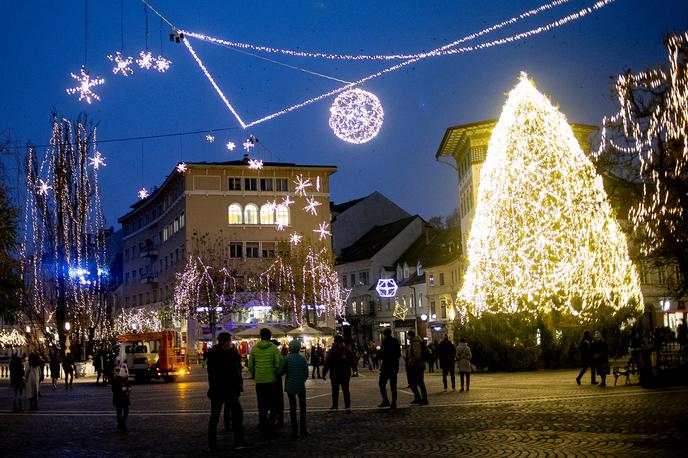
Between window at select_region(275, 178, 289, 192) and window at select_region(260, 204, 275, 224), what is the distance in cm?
190

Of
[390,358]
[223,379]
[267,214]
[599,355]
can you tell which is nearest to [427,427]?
[223,379]

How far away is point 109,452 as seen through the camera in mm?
13391

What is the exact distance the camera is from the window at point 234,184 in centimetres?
7938

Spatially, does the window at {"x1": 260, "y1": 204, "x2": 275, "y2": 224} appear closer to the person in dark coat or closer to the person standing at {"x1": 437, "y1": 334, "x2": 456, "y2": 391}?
the person standing at {"x1": 437, "y1": 334, "x2": 456, "y2": 391}

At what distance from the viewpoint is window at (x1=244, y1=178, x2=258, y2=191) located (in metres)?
79.7

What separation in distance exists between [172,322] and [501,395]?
6442 cm

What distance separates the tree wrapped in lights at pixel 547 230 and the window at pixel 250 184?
47.1 metres

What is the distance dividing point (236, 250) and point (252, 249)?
151 cm

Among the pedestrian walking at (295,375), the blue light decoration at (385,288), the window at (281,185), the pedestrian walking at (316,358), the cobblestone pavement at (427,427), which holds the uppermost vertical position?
the window at (281,185)

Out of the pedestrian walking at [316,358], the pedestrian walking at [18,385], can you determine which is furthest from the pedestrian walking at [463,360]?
the pedestrian walking at [316,358]

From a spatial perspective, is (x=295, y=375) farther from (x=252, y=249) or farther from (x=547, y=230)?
(x=252, y=249)

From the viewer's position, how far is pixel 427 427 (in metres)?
15.3

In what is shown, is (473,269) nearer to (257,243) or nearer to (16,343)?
(257,243)

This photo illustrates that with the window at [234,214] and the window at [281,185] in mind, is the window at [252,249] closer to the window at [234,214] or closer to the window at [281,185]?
the window at [234,214]
